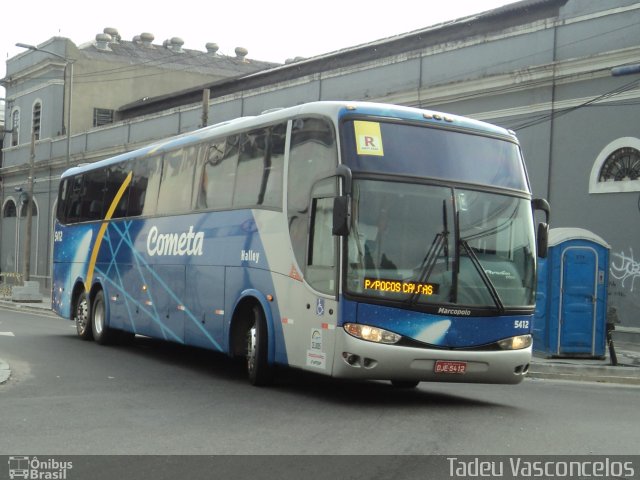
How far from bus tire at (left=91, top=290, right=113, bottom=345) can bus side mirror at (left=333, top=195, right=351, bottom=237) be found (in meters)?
9.45

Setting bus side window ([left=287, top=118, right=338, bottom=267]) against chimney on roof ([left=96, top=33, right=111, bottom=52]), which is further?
chimney on roof ([left=96, top=33, right=111, bottom=52])

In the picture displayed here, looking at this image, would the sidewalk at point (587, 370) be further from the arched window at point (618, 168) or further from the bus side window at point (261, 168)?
the bus side window at point (261, 168)

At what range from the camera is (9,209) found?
54.1 m

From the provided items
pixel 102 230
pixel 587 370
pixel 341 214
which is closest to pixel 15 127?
pixel 102 230

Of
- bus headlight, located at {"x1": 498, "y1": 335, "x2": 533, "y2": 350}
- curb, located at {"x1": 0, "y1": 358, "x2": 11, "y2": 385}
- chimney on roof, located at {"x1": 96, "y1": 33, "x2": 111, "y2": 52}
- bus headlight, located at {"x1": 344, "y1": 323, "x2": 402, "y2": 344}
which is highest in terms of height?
chimney on roof, located at {"x1": 96, "y1": 33, "x2": 111, "y2": 52}

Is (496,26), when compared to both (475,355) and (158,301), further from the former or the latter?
(475,355)

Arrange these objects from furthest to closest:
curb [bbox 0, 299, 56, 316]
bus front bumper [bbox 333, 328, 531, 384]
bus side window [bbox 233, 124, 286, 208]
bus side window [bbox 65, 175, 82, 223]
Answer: curb [bbox 0, 299, 56, 316], bus side window [bbox 65, 175, 82, 223], bus side window [bbox 233, 124, 286, 208], bus front bumper [bbox 333, 328, 531, 384]

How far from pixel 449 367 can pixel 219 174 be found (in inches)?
199

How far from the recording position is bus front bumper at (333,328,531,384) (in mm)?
10602

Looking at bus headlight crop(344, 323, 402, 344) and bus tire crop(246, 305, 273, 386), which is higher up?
bus headlight crop(344, 323, 402, 344)

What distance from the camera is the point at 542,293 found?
1830 cm

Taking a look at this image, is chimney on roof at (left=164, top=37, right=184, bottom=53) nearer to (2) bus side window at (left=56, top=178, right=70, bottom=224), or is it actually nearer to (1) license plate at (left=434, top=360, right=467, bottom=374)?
(2) bus side window at (left=56, top=178, right=70, bottom=224)

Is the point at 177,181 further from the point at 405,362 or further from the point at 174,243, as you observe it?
the point at 405,362

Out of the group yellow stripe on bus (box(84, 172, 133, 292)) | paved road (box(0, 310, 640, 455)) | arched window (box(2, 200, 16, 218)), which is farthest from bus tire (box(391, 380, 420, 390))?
arched window (box(2, 200, 16, 218))
